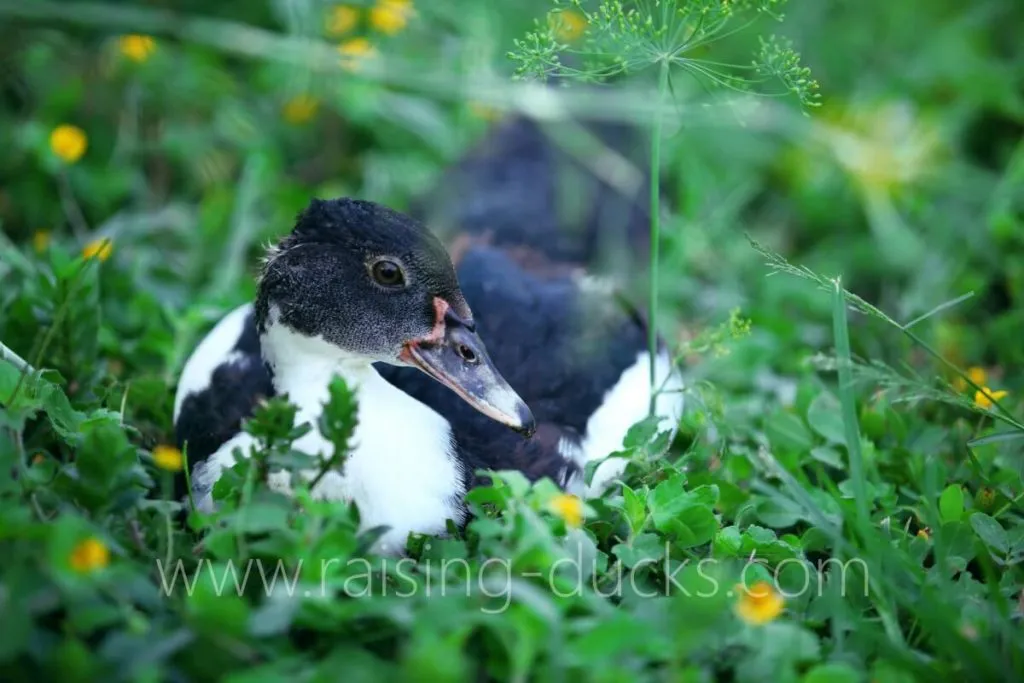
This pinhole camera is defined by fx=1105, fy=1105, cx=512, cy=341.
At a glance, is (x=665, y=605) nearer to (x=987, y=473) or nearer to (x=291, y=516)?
(x=291, y=516)

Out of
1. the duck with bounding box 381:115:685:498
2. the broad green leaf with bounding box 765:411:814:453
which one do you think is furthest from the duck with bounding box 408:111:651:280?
the broad green leaf with bounding box 765:411:814:453

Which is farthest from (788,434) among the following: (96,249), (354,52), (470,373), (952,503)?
(354,52)

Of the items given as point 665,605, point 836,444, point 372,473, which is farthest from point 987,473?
point 372,473

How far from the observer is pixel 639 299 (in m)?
3.90

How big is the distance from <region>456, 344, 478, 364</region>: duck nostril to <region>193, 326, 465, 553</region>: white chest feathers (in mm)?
168

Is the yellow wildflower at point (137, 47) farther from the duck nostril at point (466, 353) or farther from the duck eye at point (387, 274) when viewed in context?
the duck nostril at point (466, 353)

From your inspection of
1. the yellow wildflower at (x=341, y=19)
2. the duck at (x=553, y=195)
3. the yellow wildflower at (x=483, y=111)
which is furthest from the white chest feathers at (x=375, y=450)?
the yellow wildflower at (x=341, y=19)

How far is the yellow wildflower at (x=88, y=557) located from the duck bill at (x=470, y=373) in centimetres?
88

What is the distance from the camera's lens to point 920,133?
4516mm

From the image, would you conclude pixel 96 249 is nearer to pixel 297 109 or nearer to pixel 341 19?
pixel 297 109

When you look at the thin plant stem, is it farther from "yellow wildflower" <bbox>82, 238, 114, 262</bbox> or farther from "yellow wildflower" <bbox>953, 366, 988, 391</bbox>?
"yellow wildflower" <bbox>82, 238, 114, 262</bbox>

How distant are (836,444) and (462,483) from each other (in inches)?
40.8

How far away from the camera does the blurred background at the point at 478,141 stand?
3.70 metres

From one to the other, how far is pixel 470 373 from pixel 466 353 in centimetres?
4
